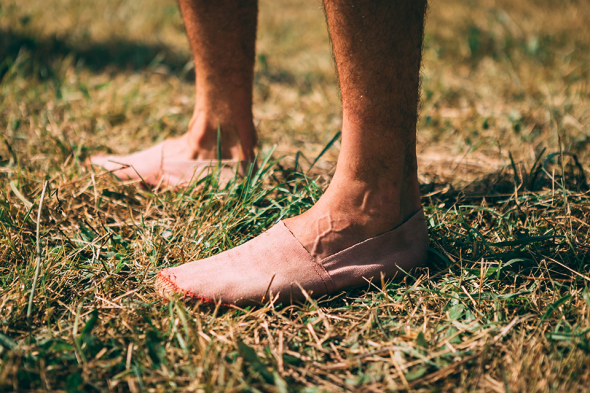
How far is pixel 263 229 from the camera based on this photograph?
4.11 ft

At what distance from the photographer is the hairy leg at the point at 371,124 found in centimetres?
90

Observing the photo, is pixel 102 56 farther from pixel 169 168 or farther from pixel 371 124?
pixel 371 124

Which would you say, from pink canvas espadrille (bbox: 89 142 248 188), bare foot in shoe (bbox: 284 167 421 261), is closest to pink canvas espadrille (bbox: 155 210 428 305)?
bare foot in shoe (bbox: 284 167 421 261)

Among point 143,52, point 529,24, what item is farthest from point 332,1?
point 529,24

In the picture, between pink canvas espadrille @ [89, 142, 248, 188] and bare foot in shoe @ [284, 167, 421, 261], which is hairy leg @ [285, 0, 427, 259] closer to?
bare foot in shoe @ [284, 167, 421, 261]

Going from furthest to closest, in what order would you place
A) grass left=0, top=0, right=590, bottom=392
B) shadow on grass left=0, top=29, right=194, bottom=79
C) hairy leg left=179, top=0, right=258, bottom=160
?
shadow on grass left=0, top=29, right=194, bottom=79, hairy leg left=179, top=0, right=258, bottom=160, grass left=0, top=0, right=590, bottom=392

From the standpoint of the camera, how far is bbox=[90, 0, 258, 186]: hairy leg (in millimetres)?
1384

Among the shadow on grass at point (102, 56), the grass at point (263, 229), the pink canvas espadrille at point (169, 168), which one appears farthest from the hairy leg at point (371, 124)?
the shadow on grass at point (102, 56)

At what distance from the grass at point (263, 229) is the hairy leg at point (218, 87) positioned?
11 cm

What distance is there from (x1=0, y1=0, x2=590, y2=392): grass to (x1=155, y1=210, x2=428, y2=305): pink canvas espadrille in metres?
0.04

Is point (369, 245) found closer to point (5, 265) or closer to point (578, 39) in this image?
point (5, 265)

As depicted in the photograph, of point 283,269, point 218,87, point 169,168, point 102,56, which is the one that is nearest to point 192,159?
point 169,168

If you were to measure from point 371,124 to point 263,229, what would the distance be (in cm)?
48

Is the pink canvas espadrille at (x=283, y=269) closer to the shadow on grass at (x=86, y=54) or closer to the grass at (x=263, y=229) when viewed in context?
the grass at (x=263, y=229)
